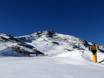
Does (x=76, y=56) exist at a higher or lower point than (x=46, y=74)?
higher

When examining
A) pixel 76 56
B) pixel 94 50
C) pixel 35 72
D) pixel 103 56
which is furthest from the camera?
→ pixel 103 56

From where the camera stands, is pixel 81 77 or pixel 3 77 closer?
pixel 3 77

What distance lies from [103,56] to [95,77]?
24.6 feet

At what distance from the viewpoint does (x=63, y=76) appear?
17.7 ft

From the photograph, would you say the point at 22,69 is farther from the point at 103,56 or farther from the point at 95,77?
the point at 103,56

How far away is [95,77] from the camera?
18.8 ft

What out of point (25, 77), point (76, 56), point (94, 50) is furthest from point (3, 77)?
point (94, 50)

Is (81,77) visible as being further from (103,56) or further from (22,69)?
(103,56)

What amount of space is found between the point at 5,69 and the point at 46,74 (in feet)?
3.38

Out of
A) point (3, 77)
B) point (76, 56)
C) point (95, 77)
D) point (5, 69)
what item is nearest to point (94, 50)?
point (76, 56)

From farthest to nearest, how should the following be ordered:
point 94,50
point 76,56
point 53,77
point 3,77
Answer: point 94,50 → point 76,56 → point 53,77 → point 3,77

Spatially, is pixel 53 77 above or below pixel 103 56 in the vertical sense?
below

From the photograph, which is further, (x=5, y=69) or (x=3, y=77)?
(x=5, y=69)

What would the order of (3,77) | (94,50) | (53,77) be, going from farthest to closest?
(94,50), (53,77), (3,77)
